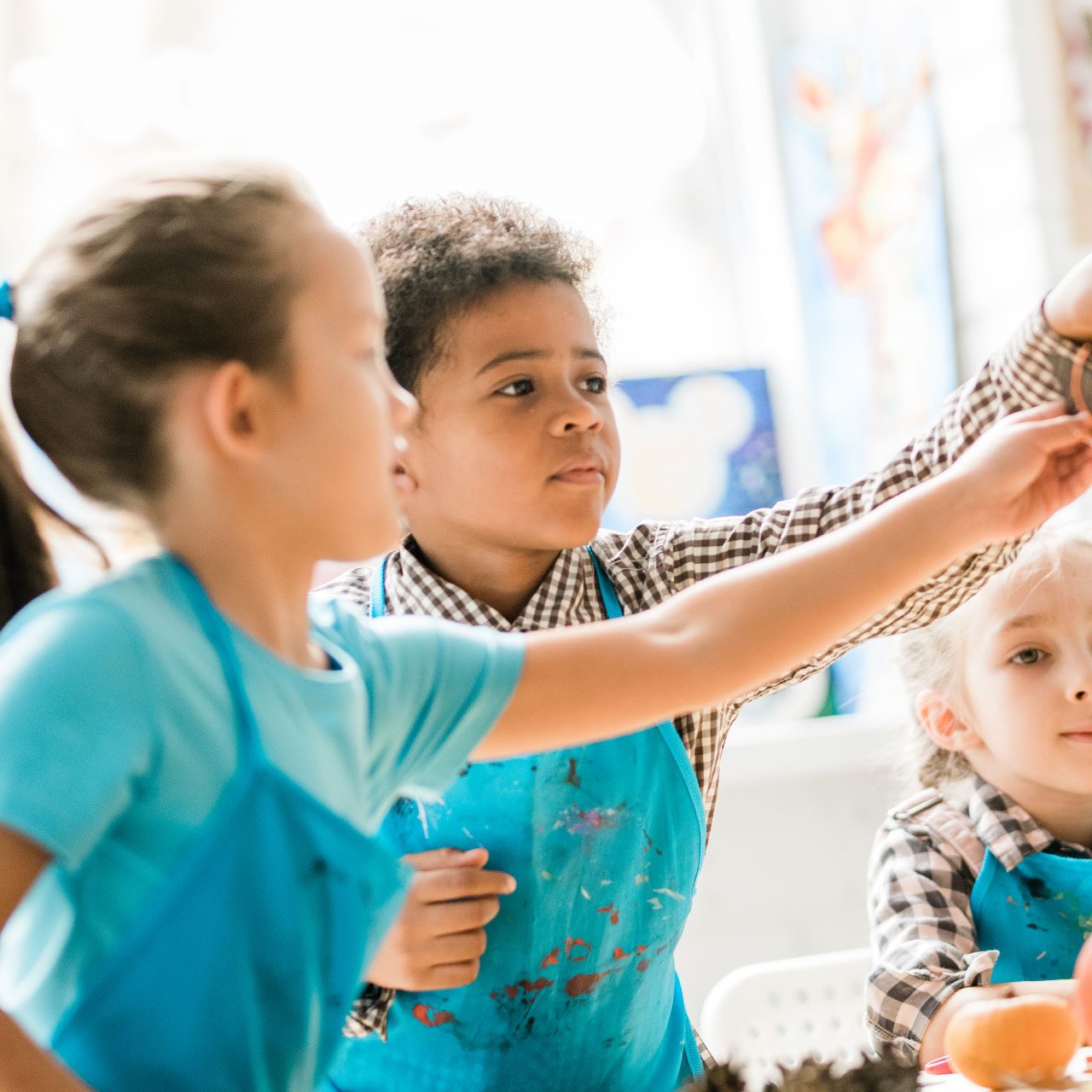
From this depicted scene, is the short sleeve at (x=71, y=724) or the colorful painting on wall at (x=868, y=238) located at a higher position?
the short sleeve at (x=71, y=724)

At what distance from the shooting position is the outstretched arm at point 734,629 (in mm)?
627

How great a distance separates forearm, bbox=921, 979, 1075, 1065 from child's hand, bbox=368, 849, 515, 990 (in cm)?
29

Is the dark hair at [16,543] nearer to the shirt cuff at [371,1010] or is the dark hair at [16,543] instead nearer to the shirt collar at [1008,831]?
the shirt cuff at [371,1010]

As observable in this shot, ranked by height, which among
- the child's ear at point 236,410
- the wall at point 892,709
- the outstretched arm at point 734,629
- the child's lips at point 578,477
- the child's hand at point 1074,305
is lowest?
the wall at point 892,709

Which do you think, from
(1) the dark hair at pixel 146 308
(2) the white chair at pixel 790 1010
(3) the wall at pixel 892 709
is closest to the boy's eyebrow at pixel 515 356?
(1) the dark hair at pixel 146 308

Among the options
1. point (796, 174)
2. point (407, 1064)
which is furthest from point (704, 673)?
point (796, 174)

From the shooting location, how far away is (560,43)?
1996 mm

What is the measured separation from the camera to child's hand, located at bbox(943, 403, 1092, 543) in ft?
2.32

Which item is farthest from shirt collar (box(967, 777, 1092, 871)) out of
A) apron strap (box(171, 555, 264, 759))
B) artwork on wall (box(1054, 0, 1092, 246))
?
artwork on wall (box(1054, 0, 1092, 246))

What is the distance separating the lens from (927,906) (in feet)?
3.40

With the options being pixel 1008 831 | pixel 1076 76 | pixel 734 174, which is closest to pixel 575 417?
pixel 1008 831

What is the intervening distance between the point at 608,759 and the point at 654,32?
4.71 ft

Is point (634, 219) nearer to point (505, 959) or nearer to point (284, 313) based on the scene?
point (505, 959)

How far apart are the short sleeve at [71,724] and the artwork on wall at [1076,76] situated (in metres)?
1.56
